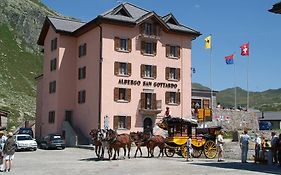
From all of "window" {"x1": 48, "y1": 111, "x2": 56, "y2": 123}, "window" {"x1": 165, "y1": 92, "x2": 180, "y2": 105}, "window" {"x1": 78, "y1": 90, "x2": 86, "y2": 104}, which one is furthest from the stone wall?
"window" {"x1": 48, "y1": 111, "x2": 56, "y2": 123}

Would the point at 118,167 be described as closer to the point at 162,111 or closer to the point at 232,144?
the point at 232,144

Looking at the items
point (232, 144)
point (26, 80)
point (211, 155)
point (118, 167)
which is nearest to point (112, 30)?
point (232, 144)

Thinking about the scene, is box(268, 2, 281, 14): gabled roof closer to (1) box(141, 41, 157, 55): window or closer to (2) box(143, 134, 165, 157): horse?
(2) box(143, 134, 165, 157): horse

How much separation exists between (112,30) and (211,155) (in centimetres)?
2023

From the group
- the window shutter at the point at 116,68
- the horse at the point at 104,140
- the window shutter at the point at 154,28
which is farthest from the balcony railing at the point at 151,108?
the horse at the point at 104,140

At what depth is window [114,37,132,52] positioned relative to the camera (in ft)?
155

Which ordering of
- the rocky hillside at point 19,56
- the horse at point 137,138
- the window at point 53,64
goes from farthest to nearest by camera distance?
the rocky hillside at point 19,56, the window at point 53,64, the horse at point 137,138

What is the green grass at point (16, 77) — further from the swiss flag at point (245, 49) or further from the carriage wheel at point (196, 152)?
the carriage wheel at point (196, 152)

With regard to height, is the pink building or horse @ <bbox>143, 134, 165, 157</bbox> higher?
the pink building

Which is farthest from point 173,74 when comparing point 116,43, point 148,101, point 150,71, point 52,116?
point 52,116

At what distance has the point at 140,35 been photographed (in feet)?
159

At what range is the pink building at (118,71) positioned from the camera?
46656 millimetres

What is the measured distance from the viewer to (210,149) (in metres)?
31.2

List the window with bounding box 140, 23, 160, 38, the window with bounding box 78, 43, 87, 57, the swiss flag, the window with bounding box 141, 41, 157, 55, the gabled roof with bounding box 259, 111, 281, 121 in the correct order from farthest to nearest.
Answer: the gabled roof with bounding box 259, 111, 281, 121
the swiss flag
the window with bounding box 78, 43, 87, 57
the window with bounding box 141, 41, 157, 55
the window with bounding box 140, 23, 160, 38
